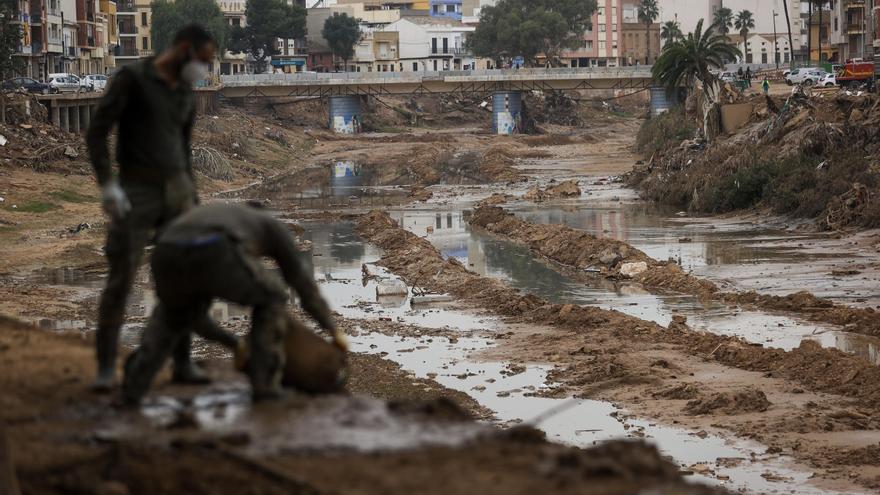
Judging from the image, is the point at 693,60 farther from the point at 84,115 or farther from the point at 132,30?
the point at 132,30

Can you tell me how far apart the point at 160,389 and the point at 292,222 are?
35221 mm

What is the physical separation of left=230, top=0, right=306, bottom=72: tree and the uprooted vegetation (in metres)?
69.1

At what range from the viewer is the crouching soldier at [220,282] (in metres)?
7.85

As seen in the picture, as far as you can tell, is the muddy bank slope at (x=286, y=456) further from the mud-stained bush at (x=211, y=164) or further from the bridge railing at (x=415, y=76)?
the bridge railing at (x=415, y=76)

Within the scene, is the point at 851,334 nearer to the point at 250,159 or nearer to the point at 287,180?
the point at 287,180

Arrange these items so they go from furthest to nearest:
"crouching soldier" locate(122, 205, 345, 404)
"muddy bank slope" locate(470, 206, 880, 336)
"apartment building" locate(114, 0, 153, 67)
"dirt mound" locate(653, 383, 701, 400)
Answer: "apartment building" locate(114, 0, 153, 67)
"muddy bank slope" locate(470, 206, 880, 336)
"dirt mound" locate(653, 383, 701, 400)
"crouching soldier" locate(122, 205, 345, 404)

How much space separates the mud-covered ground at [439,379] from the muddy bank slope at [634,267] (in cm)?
8

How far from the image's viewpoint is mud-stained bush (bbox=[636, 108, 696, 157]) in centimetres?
6197

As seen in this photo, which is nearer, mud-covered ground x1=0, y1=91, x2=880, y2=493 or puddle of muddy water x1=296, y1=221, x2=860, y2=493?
mud-covered ground x1=0, y1=91, x2=880, y2=493

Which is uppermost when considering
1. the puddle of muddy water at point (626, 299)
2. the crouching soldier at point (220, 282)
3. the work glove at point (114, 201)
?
the work glove at point (114, 201)

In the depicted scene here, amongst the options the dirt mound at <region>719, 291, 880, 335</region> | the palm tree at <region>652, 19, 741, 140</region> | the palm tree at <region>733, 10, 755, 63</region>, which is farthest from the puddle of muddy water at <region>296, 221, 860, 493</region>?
the palm tree at <region>733, 10, 755, 63</region>

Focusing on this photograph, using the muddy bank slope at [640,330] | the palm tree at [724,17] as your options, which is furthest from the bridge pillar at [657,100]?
the muddy bank slope at [640,330]

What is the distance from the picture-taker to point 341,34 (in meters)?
133

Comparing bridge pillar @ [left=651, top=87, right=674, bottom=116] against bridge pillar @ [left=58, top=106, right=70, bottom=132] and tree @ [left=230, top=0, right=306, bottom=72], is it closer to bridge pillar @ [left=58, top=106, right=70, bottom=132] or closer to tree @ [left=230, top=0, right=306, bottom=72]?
bridge pillar @ [left=58, top=106, right=70, bottom=132]
